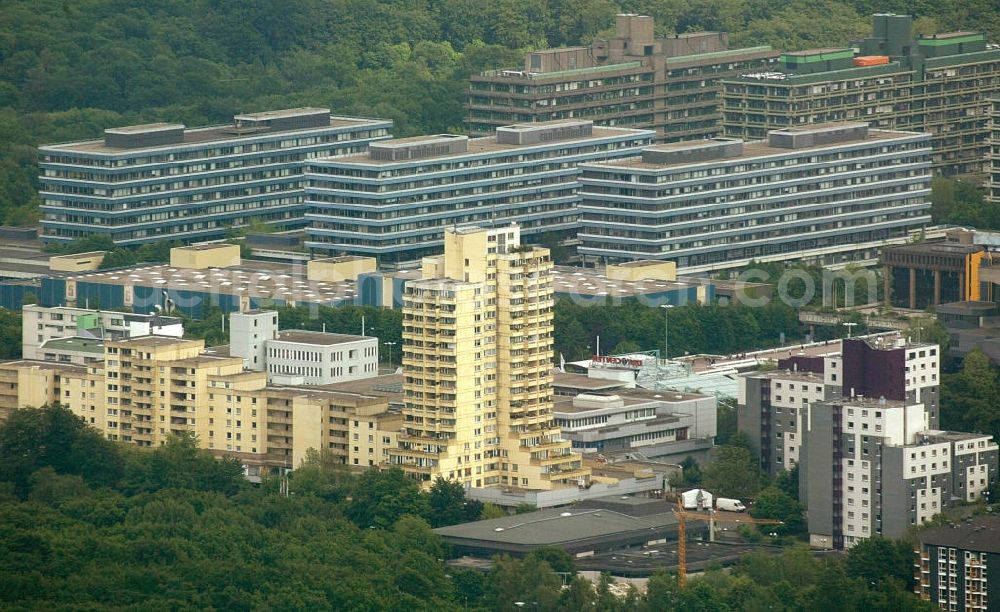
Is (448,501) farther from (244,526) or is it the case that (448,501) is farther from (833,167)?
(833,167)

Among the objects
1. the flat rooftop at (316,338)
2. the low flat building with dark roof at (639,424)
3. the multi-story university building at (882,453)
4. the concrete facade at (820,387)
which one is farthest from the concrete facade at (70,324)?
the multi-story university building at (882,453)

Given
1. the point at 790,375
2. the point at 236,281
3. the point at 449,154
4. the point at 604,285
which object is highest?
the point at 449,154

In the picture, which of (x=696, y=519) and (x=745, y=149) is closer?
(x=696, y=519)

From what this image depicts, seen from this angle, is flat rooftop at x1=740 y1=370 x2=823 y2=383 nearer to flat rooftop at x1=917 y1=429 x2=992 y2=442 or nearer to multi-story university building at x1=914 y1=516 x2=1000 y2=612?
flat rooftop at x1=917 y1=429 x2=992 y2=442

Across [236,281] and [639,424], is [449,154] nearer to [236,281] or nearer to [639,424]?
[236,281]

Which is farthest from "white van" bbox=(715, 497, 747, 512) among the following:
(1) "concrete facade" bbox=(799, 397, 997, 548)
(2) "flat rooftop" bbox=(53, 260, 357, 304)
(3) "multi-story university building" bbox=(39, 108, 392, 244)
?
(3) "multi-story university building" bbox=(39, 108, 392, 244)

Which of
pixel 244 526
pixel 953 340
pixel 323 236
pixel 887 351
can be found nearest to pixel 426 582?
pixel 244 526

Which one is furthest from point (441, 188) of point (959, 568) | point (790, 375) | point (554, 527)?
point (959, 568)
